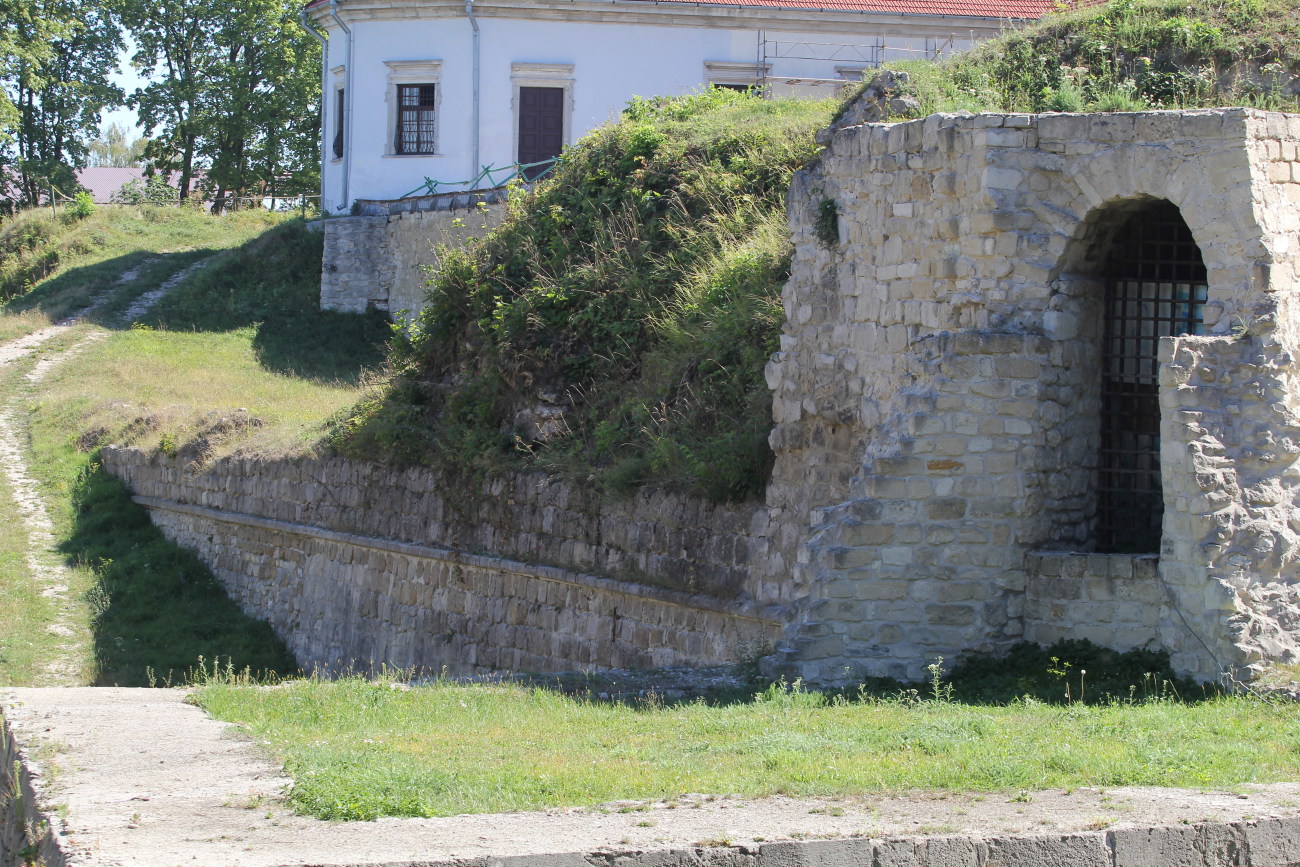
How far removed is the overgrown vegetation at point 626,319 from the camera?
1253 centimetres

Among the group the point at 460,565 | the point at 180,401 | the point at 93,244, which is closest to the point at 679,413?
the point at 460,565

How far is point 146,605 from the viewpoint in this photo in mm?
19391

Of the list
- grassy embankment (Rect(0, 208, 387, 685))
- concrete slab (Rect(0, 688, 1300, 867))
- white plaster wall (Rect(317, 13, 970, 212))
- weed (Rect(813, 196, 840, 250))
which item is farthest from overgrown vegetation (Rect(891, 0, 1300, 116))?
white plaster wall (Rect(317, 13, 970, 212))

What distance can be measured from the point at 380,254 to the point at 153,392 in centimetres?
609

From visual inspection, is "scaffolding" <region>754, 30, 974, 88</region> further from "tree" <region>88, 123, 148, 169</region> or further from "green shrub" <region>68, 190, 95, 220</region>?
"tree" <region>88, 123, 148, 169</region>

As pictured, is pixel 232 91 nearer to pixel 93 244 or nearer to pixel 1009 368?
pixel 93 244

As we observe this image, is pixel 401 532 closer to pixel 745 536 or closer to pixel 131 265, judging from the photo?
pixel 745 536

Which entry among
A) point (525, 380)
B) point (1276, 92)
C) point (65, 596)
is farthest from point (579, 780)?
point (65, 596)

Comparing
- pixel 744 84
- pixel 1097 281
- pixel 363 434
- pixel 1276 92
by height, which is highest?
pixel 744 84

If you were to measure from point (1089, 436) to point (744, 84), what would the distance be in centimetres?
2140

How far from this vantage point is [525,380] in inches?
591

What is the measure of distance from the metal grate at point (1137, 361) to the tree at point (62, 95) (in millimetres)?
39450

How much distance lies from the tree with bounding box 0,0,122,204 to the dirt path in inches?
540

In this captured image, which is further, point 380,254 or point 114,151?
point 114,151
